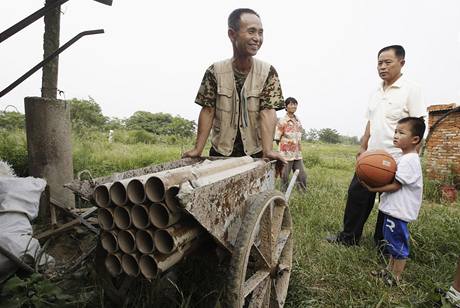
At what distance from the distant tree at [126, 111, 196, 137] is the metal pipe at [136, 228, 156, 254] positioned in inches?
968

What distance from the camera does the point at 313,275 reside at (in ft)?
9.30

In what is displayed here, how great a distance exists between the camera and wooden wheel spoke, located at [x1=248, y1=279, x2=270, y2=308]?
1.85 meters

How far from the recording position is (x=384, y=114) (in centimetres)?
331

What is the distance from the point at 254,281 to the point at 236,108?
1.59 metres

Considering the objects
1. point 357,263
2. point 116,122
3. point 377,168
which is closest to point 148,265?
point 377,168

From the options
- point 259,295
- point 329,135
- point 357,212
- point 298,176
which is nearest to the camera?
point 259,295

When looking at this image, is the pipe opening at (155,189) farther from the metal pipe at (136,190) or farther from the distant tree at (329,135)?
the distant tree at (329,135)

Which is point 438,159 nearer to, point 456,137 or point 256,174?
point 456,137

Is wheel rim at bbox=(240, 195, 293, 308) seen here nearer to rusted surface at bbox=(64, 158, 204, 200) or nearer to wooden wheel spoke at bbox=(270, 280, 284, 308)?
wooden wheel spoke at bbox=(270, 280, 284, 308)

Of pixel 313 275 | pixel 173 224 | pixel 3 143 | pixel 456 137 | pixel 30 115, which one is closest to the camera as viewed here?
pixel 173 224

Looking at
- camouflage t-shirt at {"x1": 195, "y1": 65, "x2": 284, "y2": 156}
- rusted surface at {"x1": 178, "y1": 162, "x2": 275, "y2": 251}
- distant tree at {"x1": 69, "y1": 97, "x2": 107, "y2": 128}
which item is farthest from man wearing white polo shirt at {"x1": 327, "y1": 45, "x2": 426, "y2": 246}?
distant tree at {"x1": 69, "y1": 97, "x2": 107, "y2": 128}

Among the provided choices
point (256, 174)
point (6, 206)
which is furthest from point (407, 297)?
point (6, 206)

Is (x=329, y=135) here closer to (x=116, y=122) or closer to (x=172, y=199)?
(x=116, y=122)

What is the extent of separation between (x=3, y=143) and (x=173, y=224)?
4.73m
